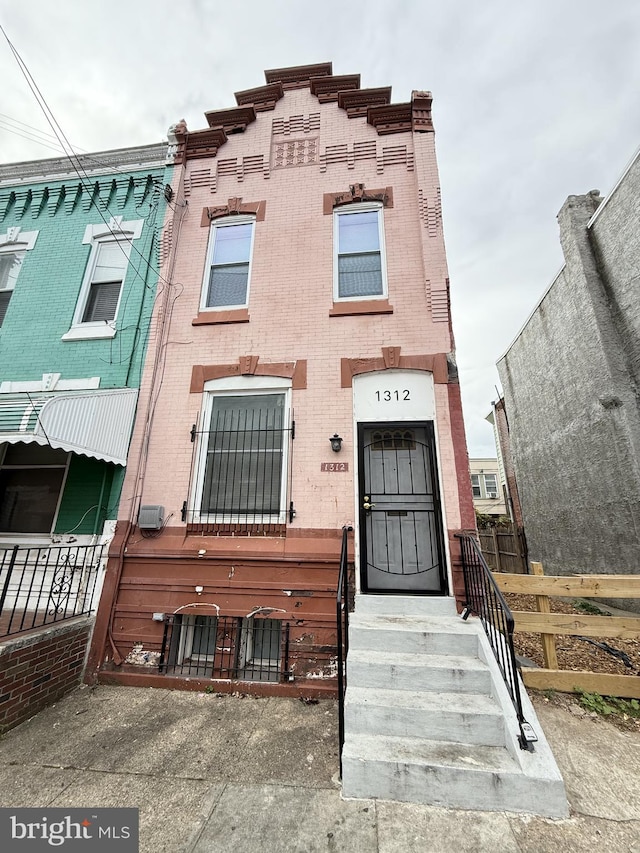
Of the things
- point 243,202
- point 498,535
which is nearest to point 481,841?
point 243,202

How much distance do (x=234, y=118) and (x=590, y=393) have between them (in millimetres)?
9482

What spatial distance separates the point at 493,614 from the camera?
3574 millimetres

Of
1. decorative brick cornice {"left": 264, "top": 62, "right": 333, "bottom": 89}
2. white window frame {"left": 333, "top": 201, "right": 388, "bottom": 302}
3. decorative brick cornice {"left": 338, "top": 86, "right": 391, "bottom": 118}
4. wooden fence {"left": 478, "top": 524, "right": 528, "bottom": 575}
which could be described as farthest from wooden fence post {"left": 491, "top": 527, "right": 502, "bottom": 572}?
decorative brick cornice {"left": 264, "top": 62, "right": 333, "bottom": 89}

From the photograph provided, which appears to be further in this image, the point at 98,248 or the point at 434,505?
the point at 98,248

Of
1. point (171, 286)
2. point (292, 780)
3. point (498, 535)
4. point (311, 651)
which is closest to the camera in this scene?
point (292, 780)

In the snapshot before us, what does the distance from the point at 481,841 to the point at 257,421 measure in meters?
4.39

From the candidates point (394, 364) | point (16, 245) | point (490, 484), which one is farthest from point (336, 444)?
point (490, 484)

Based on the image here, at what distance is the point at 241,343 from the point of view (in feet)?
18.4

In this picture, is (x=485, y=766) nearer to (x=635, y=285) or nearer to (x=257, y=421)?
(x=257, y=421)

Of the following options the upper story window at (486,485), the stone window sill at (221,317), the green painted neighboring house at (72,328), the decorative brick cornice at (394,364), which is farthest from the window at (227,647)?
the upper story window at (486,485)

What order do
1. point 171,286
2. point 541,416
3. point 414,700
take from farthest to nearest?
→ point 541,416
point 171,286
point 414,700

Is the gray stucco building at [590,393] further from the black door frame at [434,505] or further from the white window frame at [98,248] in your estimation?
the white window frame at [98,248]

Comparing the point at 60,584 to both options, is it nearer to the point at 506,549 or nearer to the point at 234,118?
the point at 234,118

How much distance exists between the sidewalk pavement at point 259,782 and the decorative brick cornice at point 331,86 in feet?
30.6
